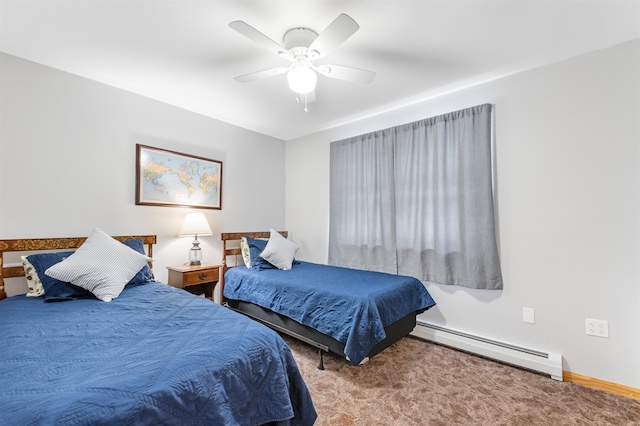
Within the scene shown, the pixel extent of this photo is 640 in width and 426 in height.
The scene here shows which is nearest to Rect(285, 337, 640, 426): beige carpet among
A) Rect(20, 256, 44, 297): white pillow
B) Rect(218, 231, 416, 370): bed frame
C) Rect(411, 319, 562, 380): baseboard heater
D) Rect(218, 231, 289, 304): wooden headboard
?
Rect(411, 319, 562, 380): baseboard heater

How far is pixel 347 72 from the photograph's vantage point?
2.09 meters

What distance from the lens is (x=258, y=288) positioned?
9.56 ft

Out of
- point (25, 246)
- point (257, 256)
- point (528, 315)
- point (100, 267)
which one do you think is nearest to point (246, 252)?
point (257, 256)

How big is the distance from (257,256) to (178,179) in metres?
1.27

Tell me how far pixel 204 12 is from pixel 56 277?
2.07 meters

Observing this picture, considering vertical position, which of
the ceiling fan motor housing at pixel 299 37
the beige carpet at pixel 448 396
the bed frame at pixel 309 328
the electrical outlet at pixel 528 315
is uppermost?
the ceiling fan motor housing at pixel 299 37

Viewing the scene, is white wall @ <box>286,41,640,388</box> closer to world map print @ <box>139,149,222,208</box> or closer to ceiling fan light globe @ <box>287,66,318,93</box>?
ceiling fan light globe @ <box>287,66,318,93</box>

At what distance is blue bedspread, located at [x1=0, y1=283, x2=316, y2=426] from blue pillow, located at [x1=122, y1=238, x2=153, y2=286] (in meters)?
0.56

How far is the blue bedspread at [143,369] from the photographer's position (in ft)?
2.87

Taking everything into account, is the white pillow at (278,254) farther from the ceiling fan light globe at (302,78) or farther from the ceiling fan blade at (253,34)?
the ceiling fan blade at (253,34)

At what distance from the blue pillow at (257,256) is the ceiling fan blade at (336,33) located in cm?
229

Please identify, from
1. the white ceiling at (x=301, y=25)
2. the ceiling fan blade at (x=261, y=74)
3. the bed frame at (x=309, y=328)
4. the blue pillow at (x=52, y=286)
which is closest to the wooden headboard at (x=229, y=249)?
the bed frame at (x=309, y=328)

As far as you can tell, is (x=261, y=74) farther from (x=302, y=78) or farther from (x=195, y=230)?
(x=195, y=230)

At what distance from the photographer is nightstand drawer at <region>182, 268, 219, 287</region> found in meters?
2.94
